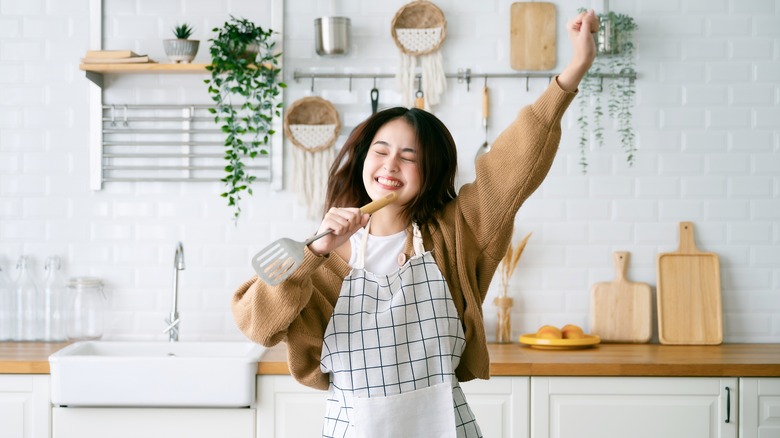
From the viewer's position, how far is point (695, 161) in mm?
3477

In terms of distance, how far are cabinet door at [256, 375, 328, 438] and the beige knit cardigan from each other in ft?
3.59

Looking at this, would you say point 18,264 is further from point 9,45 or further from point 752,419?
point 752,419

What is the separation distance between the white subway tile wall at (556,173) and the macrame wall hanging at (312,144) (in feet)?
0.20

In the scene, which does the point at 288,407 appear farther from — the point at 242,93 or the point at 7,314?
the point at 7,314

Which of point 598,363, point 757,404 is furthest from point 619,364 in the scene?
point 757,404

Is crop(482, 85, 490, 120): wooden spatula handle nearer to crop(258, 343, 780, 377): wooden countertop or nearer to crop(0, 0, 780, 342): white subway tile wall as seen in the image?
crop(0, 0, 780, 342): white subway tile wall

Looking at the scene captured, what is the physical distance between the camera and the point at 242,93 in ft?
10.8

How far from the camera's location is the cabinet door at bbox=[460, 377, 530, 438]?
9.48 feet

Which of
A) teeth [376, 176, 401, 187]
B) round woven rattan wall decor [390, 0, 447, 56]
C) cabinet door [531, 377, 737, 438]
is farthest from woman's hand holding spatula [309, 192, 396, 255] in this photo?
round woven rattan wall decor [390, 0, 447, 56]

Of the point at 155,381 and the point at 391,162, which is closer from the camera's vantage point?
the point at 391,162

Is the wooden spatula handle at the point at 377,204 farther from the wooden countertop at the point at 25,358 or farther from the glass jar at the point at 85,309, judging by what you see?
the glass jar at the point at 85,309

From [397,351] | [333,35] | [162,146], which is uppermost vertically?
[333,35]

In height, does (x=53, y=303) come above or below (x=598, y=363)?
above

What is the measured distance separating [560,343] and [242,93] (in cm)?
146
